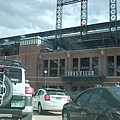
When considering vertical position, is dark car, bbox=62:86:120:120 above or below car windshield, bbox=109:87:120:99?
below

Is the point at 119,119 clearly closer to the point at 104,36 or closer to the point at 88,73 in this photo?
the point at 88,73

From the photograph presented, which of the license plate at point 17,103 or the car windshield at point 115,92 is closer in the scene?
the car windshield at point 115,92

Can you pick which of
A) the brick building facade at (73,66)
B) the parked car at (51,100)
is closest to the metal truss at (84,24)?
the brick building facade at (73,66)

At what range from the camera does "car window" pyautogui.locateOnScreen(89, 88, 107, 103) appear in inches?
285

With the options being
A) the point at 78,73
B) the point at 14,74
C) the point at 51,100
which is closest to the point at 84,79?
the point at 78,73

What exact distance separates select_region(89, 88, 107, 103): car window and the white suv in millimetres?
1887

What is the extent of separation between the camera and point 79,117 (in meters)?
8.21

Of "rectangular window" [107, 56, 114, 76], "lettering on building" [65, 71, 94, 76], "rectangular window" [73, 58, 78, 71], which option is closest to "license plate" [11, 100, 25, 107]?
"rectangular window" [107, 56, 114, 76]

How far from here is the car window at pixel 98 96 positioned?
23.8 ft

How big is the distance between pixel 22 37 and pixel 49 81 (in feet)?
61.7

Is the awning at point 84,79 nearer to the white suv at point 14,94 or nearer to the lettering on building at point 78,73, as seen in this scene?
the lettering on building at point 78,73

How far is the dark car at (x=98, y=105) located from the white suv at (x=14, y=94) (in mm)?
1602

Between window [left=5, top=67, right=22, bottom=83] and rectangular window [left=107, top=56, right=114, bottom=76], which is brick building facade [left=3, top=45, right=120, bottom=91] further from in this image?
window [left=5, top=67, right=22, bottom=83]

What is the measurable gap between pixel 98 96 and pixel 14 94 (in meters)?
Answer: 2.42
